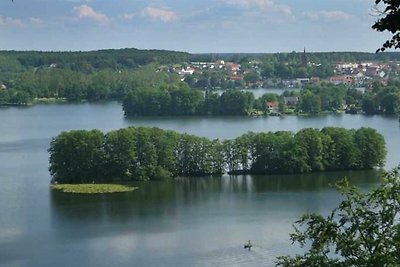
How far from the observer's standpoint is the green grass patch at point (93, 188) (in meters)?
14.3

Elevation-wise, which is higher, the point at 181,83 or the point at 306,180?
the point at 181,83

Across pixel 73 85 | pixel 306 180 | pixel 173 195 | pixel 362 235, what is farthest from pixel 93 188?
pixel 73 85

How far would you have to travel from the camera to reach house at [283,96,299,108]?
3178cm

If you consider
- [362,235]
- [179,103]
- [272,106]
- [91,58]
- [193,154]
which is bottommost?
Answer: [272,106]

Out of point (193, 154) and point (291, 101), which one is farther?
point (291, 101)

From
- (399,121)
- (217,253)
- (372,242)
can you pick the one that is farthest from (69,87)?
(372,242)


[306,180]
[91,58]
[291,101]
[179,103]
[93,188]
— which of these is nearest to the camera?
[93,188]

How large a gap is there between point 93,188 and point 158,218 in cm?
293

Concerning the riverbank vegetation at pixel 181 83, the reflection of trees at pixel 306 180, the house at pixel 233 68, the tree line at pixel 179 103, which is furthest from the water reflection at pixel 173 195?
the house at pixel 233 68

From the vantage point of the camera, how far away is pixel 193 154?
16.2m

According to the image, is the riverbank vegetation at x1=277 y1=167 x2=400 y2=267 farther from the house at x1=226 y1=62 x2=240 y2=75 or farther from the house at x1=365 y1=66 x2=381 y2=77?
the house at x1=226 y1=62 x2=240 y2=75

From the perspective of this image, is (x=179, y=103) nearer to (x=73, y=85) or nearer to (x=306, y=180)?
(x=73, y=85)

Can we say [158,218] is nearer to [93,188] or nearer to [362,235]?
[93,188]

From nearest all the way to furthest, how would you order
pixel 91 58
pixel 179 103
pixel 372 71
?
pixel 179 103, pixel 372 71, pixel 91 58
